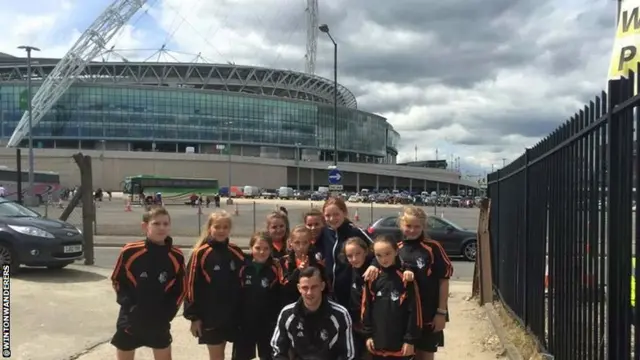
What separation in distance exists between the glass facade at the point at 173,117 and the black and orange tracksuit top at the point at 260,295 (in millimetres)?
110211

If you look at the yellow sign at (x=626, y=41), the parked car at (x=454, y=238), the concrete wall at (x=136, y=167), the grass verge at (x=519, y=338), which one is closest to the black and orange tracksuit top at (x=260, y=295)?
the grass verge at (x=519, y=338)

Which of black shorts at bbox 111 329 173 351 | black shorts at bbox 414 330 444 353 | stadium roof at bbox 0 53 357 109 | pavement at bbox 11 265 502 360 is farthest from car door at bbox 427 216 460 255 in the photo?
stadium roof at bbox 0 53 357 109

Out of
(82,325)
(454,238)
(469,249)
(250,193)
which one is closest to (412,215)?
(82,325)

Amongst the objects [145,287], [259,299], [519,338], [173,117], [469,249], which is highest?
[173,117]

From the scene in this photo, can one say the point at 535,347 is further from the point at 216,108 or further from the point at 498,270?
the point at 216,108

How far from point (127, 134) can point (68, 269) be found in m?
105

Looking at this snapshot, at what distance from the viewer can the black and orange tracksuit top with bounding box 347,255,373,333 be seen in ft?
14.3

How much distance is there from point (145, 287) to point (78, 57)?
11094cm

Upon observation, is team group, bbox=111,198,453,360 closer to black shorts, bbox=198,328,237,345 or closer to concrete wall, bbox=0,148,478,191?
black shorts, bbox=198,328,237,345

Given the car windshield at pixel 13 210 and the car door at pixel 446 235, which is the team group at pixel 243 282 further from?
the car door at pixel 446 235

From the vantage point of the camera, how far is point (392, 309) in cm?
407

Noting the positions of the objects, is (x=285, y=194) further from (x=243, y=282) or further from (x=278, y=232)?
(x=243, y=282)

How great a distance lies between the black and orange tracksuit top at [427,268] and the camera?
454 centimetres

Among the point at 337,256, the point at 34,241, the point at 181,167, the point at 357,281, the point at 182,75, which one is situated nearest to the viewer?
the point at 357,281
